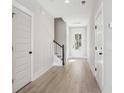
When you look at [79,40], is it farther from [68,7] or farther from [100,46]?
[100,46]

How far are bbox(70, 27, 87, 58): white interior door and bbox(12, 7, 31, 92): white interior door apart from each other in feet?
24.1

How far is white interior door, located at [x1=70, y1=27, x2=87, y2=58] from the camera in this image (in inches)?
416

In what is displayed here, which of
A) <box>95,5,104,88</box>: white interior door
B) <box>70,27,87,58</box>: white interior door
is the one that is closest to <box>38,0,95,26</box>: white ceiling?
<box>95,5,104,88</box>: white interior door

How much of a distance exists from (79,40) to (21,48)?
7.94 metres

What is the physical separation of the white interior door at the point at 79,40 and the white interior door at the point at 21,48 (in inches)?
289

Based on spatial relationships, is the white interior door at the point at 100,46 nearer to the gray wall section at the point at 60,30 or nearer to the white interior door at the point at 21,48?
the white interior door at the point at 21,48

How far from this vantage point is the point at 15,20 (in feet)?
9.77

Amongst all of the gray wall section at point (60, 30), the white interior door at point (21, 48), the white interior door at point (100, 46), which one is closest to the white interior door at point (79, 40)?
the gray wall section at point (60, 30)
